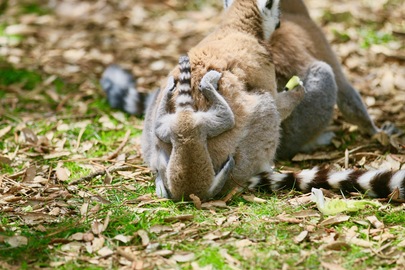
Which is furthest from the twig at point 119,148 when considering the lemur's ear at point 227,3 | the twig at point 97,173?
the lemur's ear at point 227,3

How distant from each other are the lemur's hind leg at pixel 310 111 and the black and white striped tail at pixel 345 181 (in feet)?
3.00

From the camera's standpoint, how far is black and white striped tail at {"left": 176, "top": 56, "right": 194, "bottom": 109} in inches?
165

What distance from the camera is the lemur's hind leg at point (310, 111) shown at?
5328mm

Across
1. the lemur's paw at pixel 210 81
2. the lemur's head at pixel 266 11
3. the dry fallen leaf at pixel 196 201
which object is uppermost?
the lemur's head at pixel 266 11

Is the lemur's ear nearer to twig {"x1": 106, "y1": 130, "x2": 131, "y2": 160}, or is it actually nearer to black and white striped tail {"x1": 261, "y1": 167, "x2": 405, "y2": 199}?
twig {"x1": 106, "y1": 130, "x2": 131, "y2": 160}

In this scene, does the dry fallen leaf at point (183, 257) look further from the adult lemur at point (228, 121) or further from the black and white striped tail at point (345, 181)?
the black and white striped tail at point (345, 181)

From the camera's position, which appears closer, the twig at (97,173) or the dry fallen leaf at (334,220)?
the dry fallen leaf at (334,220)

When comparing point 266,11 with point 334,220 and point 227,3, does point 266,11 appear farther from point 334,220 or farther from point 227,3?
point 334,220

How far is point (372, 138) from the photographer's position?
5.74 metres

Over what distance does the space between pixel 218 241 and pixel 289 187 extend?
3.27 feet

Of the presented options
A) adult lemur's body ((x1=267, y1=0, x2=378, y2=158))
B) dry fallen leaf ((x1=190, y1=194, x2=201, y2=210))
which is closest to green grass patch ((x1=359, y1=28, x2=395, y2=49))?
adult lemur's body ((x1=267, y1=0, x2=378, y2=158))

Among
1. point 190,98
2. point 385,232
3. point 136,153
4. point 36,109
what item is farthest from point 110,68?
point 385,232

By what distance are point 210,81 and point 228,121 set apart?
0.32 metres

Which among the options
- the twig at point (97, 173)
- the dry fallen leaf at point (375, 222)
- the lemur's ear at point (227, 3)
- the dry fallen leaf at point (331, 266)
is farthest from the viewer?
the lemur's ear at point (227, 3)
